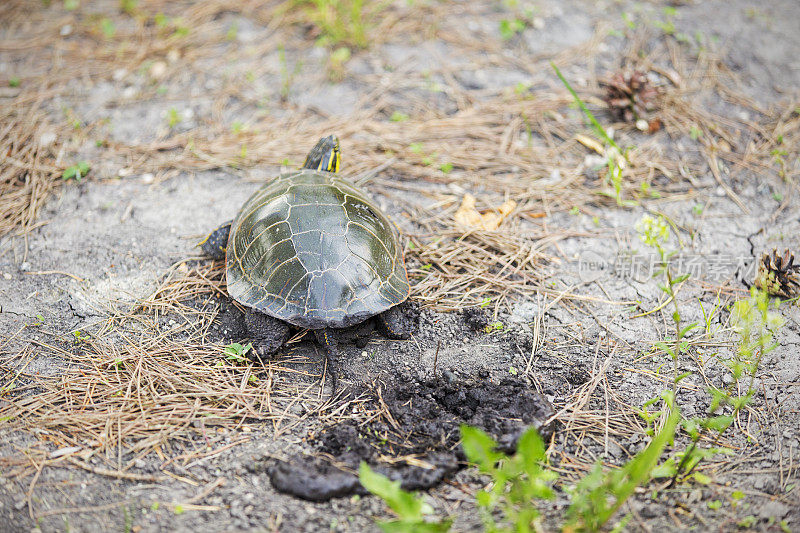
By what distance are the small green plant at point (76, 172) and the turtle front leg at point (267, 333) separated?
1.93 metres

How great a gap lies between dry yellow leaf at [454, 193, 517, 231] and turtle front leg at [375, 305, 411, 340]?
0.90m

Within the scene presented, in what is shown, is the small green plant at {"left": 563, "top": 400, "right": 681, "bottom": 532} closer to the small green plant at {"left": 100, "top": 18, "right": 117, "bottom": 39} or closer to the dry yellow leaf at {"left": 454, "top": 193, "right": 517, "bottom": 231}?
the dry yellow leaf at {"left": 454, "top": 193, "right": 517, "bottom": 231}

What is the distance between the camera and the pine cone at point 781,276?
9.65ft

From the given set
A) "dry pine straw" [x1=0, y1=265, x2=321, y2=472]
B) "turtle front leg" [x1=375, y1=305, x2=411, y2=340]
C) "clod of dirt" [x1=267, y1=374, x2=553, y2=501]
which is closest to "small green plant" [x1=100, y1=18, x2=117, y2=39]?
"dry pine straw" [x1=0, y1=265, x2=321, y2=472]

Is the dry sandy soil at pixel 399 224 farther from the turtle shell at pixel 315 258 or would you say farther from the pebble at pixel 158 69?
the turtle shell at pixel 315 258

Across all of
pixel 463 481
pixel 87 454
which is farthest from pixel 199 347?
pixel 463 481

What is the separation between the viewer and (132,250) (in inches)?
130

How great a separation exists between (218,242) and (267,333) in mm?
774

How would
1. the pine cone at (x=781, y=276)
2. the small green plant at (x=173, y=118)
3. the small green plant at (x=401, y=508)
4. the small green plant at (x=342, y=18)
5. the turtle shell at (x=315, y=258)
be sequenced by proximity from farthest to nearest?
the small green plant at (x=342, y=18) → the small green plant at (x=173, y=118) → the pine cone at (x=781, y=276) → the turtle shell at (x=315, y=258) → the small green plant at (x=401, y=508)

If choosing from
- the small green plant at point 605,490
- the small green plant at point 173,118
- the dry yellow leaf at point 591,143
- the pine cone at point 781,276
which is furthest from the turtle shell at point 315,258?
the pine cone at point 781,276

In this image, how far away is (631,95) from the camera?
4.04 metres

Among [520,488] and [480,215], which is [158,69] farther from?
[520,488]

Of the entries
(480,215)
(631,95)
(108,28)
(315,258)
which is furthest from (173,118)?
(631,95)

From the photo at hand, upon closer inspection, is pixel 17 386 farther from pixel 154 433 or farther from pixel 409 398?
pixel 409 398
